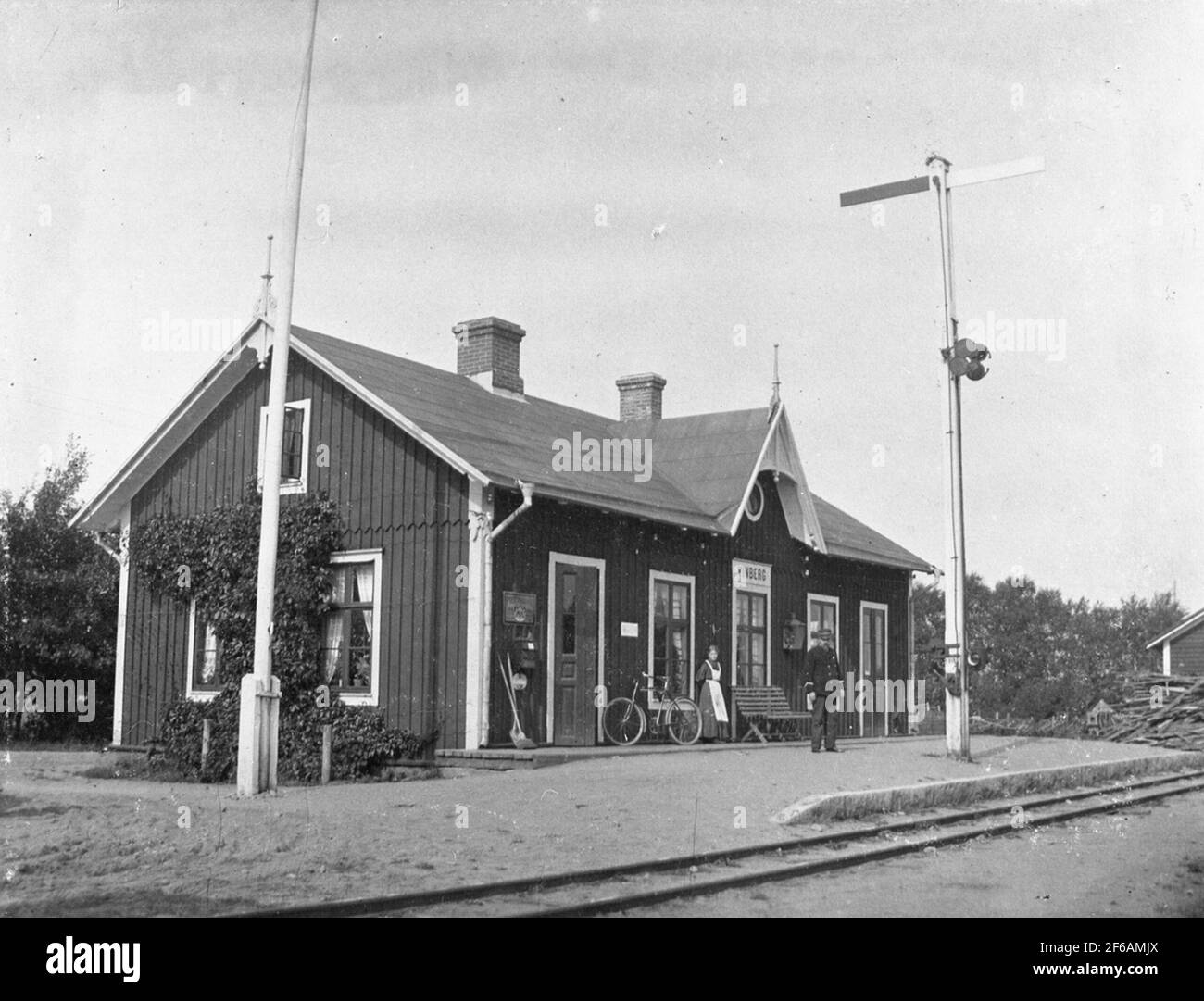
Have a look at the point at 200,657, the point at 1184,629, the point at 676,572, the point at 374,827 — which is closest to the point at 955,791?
the point at 374,827

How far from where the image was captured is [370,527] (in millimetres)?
17234

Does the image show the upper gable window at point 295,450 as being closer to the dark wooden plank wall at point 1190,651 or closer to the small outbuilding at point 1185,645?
the small outbuilding at point 1185,645

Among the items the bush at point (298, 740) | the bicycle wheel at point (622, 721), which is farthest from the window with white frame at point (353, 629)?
the bicycle wheel at point (622, 721)

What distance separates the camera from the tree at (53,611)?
26.5 meters

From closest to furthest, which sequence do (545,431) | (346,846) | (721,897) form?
(721,897)
(346,846)
(545,431)

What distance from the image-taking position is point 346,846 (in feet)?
30.8

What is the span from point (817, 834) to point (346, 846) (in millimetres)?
3802

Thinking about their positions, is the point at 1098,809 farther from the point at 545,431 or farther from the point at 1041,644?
the point at 1041,644

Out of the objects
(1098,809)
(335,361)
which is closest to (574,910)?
(1098,809)

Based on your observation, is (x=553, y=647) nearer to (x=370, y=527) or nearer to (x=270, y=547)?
(x=370, y=527)

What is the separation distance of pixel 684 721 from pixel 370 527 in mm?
5522

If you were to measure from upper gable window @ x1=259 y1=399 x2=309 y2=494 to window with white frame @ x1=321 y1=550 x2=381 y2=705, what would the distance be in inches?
53.2

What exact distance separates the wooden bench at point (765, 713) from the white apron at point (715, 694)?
660 millimetres

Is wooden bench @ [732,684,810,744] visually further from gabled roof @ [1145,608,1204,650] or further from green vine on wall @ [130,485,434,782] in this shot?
gabled roof @ [1145,608,1204,650]
